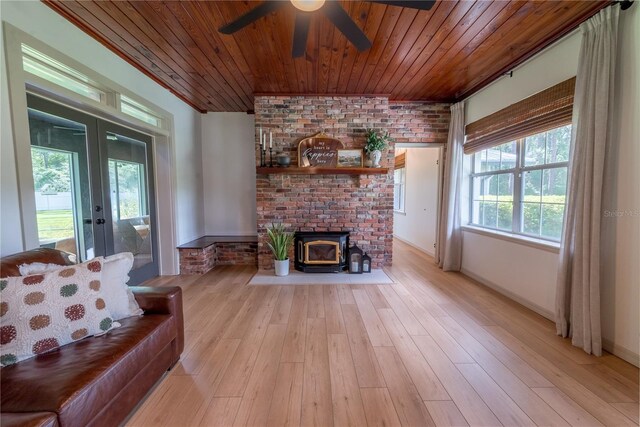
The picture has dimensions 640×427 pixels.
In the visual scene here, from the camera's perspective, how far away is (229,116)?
181 inches

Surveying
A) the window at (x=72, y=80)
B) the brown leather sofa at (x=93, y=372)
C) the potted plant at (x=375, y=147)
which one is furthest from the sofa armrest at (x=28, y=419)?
the potted plant at (x=375, y=147)

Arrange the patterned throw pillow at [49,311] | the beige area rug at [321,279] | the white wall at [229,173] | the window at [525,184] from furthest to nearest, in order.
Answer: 1. the white wall at [229,173]
2. the beige area rug at [321,279]
3. the window at [525,184]
4. the patterned throw pillow at [49,311]

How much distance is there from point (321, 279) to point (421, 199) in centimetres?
295

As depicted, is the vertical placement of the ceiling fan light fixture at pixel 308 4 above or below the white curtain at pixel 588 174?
above

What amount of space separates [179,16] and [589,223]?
3.77 m

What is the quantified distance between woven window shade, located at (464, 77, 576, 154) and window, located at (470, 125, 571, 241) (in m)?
0.15

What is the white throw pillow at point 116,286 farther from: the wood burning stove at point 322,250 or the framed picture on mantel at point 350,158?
the framed picture on mantel at point 350,158

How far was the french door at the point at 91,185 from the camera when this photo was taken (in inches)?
84.0

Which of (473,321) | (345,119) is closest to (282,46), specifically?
(345,119)

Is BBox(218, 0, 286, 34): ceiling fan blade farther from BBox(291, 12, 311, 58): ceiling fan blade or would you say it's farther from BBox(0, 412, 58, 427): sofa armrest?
BBox(0, 412, 58, 427): sofa armrest

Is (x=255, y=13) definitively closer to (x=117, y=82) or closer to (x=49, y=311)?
(x=117, y=82)

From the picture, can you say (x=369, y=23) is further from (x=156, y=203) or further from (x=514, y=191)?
(x=156, y=203)

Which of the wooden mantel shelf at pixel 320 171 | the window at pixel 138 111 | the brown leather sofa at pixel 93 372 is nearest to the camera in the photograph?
the brown leather sofa at pixel 93 372

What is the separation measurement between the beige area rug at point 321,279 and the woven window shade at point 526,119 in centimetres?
233
